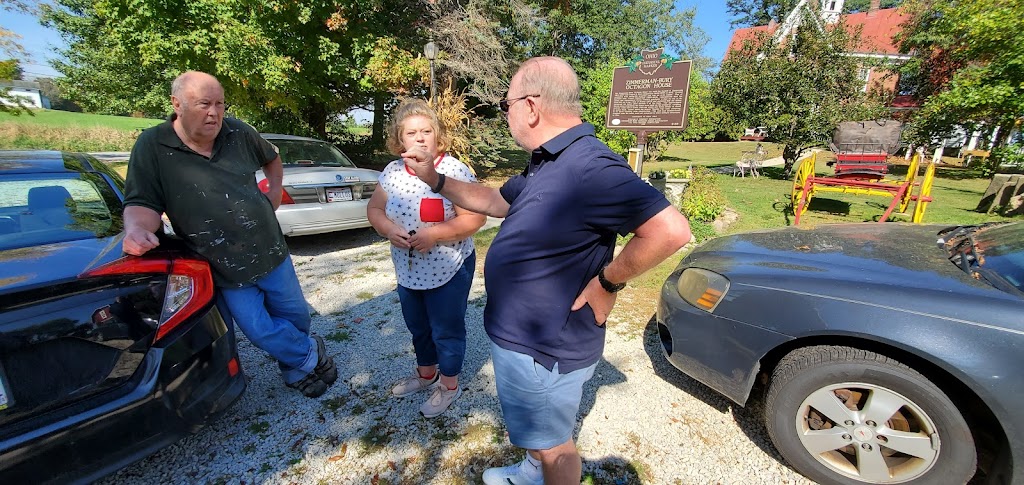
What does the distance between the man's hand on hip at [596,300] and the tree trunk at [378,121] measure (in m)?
11.7

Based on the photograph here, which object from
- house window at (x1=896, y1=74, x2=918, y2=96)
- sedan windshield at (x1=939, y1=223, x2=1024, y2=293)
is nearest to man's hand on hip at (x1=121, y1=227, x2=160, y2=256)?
sedan windshield at (x1=939, y1=223, x2=1024, y2=293)

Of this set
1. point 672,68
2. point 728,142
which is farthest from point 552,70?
point 728,142

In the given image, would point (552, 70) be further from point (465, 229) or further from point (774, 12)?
point (774, 12)

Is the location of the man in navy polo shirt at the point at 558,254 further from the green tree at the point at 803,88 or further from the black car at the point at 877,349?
the green tree at the point at 803,88

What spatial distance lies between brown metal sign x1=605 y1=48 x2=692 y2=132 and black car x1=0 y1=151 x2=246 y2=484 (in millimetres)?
6118

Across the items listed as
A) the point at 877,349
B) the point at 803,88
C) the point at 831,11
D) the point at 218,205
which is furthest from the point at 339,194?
the point at 831,11

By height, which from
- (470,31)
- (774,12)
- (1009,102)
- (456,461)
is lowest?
(456,461)

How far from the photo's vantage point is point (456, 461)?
220 centimetres

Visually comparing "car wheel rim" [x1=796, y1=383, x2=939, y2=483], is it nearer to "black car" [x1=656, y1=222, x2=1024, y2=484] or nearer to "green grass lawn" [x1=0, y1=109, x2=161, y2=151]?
"black car" [x1=656, y1=222, x2=1024, y2=484]

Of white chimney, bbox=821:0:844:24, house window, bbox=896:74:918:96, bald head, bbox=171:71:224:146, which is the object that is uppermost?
white chimney, bbox=821:0:844:24

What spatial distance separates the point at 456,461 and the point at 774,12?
4447 cm

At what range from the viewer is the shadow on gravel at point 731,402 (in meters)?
2.35

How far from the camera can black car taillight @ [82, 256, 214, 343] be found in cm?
171

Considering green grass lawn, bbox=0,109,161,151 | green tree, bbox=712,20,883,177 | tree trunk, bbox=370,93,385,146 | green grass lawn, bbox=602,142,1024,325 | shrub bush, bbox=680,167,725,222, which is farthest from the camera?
green grass lawn, bbox=0,109,161,151
